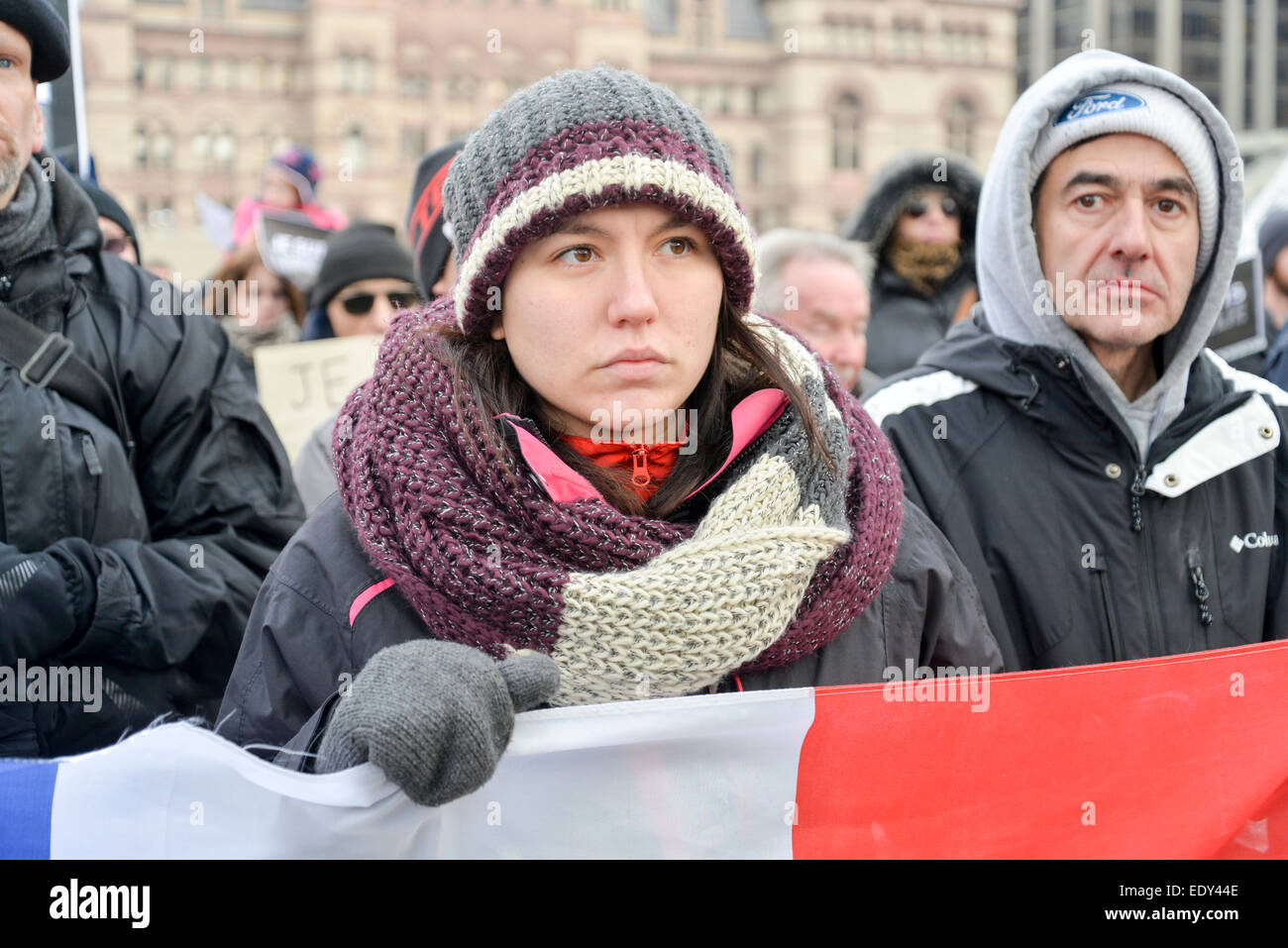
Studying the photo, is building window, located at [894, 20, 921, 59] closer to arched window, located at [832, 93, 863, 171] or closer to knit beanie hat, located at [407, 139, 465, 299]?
arched window, located at [832, 93, 863, 171]

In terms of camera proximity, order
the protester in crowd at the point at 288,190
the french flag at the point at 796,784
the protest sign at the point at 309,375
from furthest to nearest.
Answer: the protester in crowd at the point at 288,190 → the protest sign at the point at 309,375 → the french flag at the point at 796,784

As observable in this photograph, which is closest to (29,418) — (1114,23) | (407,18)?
(407,18)

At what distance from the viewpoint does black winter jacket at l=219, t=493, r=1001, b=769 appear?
1837 mm

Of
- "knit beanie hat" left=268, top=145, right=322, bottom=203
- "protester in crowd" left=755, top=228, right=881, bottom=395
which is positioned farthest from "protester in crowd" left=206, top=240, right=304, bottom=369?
"protester in crowd" left=755, top=228, right=881, bottom=395

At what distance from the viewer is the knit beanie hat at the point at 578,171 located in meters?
1.78

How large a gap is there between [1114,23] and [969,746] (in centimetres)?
7665

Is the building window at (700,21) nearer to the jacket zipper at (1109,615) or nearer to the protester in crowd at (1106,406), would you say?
the protester in crowd at (1106,406)

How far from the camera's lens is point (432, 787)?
1539 millimetres

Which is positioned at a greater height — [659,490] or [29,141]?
[29,141]

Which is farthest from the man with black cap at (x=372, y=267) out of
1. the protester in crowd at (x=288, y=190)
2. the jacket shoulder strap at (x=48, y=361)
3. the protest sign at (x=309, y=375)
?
the protester in crowd at (x=288, y=190)

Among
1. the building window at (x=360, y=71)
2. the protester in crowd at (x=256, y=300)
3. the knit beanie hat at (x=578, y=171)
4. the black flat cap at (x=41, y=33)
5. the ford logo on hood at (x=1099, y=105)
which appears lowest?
the protester in crowd at (x=256, y=300)

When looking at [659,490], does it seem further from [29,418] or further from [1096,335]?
[29,418]

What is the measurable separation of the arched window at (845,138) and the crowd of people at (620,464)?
62.3m

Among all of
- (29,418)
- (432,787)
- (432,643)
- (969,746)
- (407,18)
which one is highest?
(407,18)
